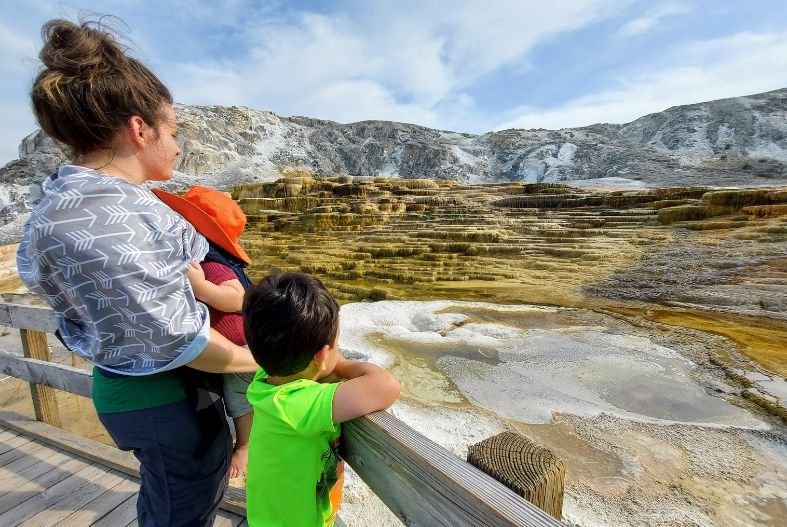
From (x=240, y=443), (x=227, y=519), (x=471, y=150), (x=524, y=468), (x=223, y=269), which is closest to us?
(x=524, y=468)

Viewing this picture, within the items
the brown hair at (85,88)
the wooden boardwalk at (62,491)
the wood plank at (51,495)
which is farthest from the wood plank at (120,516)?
the brown hair at (85,88)

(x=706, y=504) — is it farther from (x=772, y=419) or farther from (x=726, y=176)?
(x=726, y=176)

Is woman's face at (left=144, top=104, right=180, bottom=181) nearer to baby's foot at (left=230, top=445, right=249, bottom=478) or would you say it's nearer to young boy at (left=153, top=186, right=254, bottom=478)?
young boy at (left=153, top=186, right=254, bottom=478)

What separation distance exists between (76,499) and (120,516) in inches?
11.3

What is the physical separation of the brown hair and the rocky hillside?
30404 mm

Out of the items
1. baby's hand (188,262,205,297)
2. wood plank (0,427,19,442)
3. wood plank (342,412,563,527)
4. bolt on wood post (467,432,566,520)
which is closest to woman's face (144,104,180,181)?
baby's hand (188,262,205,297)

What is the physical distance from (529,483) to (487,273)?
8655 mm

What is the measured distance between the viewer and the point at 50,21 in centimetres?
98

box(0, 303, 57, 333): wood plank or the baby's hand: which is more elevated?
the baby's hand

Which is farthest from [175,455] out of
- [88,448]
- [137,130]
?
[88,448]

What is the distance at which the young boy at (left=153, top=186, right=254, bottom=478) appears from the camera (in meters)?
1.30

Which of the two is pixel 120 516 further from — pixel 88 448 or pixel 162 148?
pixel 162 148

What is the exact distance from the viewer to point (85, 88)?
3.10ft

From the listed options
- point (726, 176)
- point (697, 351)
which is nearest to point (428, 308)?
point (697, 351)
